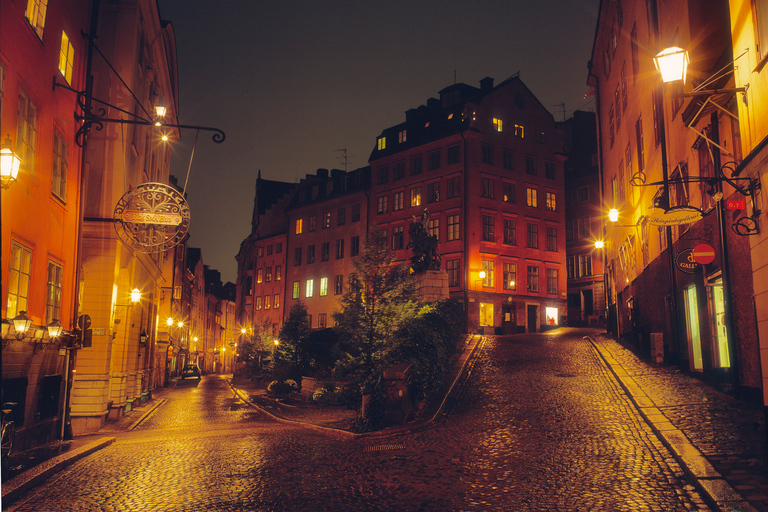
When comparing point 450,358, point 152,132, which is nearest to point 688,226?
point 450,358

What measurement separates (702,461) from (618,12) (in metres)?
26.0

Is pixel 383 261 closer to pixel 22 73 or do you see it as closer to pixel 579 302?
pixel 22 73

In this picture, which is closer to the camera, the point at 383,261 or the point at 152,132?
the point at 383,261

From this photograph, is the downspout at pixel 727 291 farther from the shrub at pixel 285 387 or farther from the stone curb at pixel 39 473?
the shrub at pixel 285 387

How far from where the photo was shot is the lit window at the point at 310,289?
60375mm

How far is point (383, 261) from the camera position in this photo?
2139 centimetres

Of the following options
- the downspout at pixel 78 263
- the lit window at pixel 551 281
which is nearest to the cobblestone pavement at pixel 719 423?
the downspout at pixel 78 263

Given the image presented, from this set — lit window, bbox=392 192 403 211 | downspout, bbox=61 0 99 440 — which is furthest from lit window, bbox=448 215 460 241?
downspout, bbox=61 0 99 440

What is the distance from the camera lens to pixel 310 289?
60750 mm

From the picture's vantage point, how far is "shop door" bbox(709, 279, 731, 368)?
15.4m

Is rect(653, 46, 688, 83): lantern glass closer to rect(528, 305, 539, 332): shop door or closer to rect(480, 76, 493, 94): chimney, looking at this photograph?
rect(528, 305, 539, 332): shop door

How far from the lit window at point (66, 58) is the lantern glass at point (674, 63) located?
13112 mm

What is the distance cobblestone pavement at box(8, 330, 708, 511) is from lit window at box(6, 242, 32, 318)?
3379mm

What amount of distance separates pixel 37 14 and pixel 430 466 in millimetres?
12061
